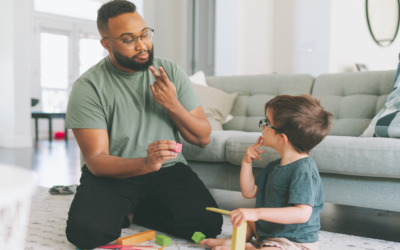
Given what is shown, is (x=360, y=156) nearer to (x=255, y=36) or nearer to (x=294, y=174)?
(x=294, y=174)

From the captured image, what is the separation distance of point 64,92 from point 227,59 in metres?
5.78

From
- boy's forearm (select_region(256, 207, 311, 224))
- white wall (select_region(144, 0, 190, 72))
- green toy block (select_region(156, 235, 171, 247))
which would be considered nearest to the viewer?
boy's forearm (select_region(256, 207, 311, 224))

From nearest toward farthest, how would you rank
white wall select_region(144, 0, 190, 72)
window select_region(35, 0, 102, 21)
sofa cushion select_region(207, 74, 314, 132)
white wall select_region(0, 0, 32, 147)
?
sofa cushion select_region(207, 74, 314, 132)
white wall select_region(144, 0, 190, 72)
white wall select_region(0, 0, 32, 147)
window select_region(35, 0, 102, 21)

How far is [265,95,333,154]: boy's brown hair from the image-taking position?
4.08 ft

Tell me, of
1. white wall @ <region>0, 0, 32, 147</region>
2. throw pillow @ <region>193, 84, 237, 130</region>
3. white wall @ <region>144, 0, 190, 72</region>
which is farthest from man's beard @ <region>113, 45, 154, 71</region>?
white wall @ <region>0, 0, 32, 147</region>

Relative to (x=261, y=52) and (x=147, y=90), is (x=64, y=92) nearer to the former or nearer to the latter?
(x=261, y=52)

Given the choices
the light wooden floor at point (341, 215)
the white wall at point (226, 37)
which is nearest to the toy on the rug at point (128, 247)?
the light wooden floor at point (341, 215)

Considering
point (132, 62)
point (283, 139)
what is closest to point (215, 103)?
point (132, 62)

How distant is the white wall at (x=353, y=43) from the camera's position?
4051 mm

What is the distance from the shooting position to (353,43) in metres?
4.34

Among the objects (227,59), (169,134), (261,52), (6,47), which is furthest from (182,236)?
(6,47)

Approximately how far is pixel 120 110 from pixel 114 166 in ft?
0.93

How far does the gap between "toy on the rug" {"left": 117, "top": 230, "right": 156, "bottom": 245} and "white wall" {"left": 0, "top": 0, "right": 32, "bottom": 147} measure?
4989 millimetres

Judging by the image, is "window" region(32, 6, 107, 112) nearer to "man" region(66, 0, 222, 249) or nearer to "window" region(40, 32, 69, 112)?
"window" region(40, 32, 69, 112)
